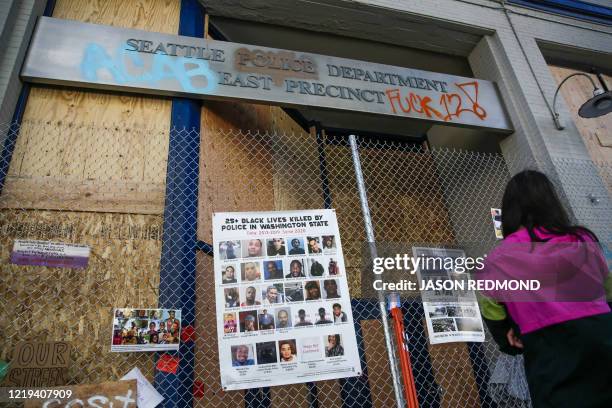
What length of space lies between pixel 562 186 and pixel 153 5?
500cm

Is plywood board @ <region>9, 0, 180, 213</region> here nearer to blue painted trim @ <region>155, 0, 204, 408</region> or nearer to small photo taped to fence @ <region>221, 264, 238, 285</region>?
blue painted trim @ <region>155, 0, 204, 408</region>

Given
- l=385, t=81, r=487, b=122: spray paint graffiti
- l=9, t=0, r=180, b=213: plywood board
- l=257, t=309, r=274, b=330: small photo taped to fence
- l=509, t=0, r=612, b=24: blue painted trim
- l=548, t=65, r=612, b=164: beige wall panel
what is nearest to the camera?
l=257, t=309, r=274, b=330: small photo taped to fence

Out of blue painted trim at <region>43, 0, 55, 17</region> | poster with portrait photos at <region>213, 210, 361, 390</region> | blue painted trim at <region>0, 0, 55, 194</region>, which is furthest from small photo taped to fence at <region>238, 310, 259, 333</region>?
blue painted trim at <region>43, 0, 55, 17</region>

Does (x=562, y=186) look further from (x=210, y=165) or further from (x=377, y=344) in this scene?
(x=210, y=165)

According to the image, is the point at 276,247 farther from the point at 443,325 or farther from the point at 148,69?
the point at 148,69

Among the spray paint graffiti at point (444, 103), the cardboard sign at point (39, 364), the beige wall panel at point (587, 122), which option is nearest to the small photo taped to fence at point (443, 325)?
the spray paint graffiti at point (444, 103)

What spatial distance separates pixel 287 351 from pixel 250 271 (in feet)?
2.04

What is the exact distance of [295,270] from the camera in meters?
3.03

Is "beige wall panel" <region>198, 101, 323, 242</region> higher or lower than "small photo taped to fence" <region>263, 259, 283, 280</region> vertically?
higher

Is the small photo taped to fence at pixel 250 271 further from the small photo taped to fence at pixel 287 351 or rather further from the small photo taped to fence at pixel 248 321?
the small photo taped to fence at pixel 287 351

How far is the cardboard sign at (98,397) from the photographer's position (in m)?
2.51

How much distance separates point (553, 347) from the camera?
1.61 metres

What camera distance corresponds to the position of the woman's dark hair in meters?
1.81

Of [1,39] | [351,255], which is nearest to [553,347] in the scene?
[351,255]
